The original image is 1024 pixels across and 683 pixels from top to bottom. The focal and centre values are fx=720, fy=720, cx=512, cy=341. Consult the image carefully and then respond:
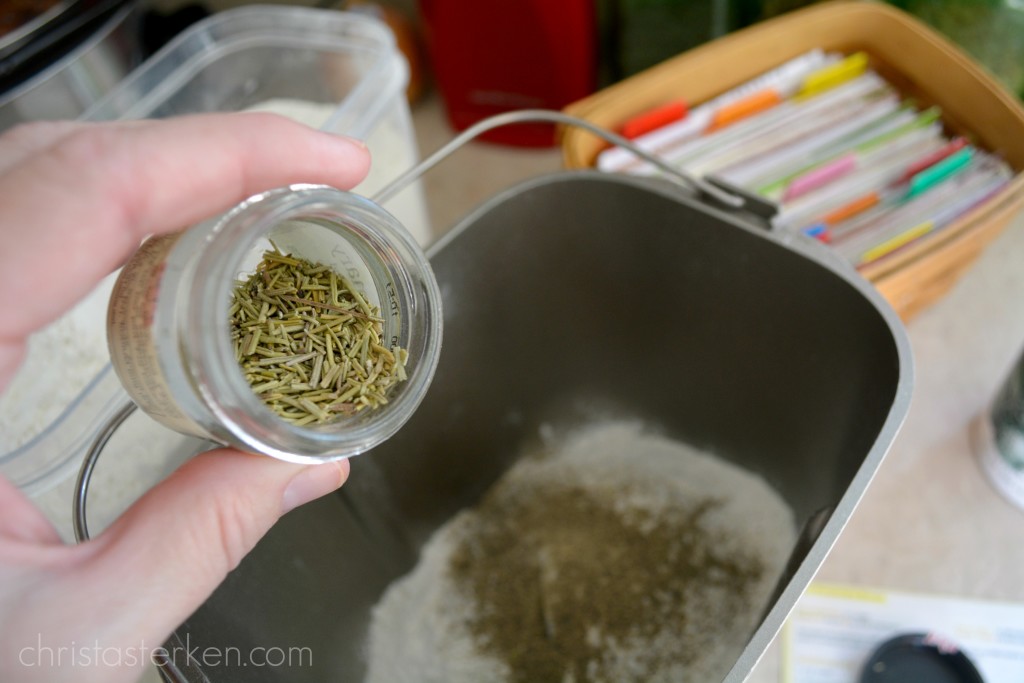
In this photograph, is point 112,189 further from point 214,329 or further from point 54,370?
point 54,370

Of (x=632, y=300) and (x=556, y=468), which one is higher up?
(x=632, y=300)

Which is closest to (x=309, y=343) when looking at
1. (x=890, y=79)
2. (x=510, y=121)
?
(x=510, y=121)

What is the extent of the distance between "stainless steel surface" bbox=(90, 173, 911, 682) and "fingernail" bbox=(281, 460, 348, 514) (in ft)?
0.27

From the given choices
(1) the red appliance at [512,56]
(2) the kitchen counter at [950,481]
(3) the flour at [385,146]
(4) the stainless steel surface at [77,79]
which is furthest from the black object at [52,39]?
(2) the kitchen counter at [950,481]

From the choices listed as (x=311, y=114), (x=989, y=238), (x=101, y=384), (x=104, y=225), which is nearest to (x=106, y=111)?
(x=311, y=114)

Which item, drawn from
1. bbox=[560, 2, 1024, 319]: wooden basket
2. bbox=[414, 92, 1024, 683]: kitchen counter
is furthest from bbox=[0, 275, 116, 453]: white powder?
bbox=[414, 92, 1024, 683]: kitchen counter

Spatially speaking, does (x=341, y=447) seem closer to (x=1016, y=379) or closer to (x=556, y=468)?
(x=556, y=468)

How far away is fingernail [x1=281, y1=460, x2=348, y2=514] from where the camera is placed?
0.89 ft

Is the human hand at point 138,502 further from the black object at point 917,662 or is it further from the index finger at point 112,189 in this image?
the black object at point 917,662

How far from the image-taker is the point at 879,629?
1.41ft

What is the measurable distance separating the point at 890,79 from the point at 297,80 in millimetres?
485

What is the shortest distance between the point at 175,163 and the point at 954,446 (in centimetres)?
51

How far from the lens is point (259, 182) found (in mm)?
292

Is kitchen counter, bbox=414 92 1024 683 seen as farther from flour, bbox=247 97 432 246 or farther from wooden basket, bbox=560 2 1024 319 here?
flour, bbox=247 97 432 246
